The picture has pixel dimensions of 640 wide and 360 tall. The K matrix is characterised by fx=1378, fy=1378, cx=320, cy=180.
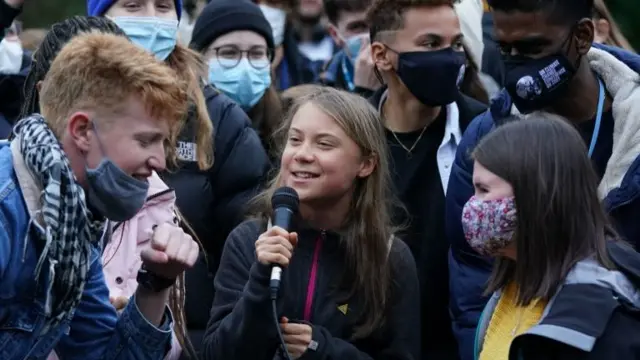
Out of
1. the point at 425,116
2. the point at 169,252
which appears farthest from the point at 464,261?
the point at 169,252

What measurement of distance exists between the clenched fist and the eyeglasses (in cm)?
297

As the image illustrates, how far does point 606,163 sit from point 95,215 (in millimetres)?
1970

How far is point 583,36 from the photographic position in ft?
17.7

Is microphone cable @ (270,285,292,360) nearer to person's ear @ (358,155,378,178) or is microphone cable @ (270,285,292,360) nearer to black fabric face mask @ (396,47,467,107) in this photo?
person's ear @ (358,155,378,178)

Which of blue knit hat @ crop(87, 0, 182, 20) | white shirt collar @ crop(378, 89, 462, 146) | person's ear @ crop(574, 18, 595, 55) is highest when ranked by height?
person's ear @ crop(574, 18, 595, 55)

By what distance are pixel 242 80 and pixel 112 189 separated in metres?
3.27

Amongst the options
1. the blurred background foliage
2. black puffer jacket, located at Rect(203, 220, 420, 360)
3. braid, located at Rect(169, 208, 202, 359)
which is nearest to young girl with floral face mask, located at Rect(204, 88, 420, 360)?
black puffer jacket, located at Rect(203, 220, 420, 360)

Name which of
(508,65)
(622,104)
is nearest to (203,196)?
(508,65)

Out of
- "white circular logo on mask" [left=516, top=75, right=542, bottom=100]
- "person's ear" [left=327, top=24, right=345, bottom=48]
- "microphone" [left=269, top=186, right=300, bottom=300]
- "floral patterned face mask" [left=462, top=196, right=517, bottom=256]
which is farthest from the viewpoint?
"person's ear" [left=327, top=24, right=345, bottom=48]

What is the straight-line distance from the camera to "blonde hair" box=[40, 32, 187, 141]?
429cm

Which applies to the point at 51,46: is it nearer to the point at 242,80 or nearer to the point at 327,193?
the point at 327,193

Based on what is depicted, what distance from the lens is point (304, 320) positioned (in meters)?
5.15

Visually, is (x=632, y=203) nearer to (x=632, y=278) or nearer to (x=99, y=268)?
(x=632, y=278)

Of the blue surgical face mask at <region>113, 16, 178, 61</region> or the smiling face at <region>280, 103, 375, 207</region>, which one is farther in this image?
the blue surgical face mask at <region>113, 16, 178, 61</region>
